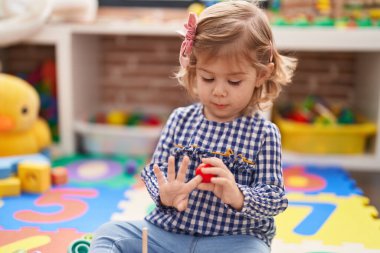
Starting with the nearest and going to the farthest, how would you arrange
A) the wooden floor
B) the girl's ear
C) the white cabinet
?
1. the girl's ear
2. the wooden floor
3. the white cabinet

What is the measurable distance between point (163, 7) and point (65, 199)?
1.15 m

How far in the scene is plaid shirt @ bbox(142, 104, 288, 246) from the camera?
0.95m

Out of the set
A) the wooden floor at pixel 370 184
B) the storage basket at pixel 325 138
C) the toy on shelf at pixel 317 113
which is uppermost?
the toy on shelf at pixel 317 113

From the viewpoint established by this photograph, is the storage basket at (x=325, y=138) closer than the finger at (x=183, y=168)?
No

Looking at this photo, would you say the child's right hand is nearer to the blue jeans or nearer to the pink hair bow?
the blue jeans

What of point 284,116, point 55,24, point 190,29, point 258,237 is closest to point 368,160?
point 284,116

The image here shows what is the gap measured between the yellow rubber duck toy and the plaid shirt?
0.83 metres

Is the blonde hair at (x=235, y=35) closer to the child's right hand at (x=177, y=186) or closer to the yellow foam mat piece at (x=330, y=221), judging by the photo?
the child's right hand at (x=177, y=186)

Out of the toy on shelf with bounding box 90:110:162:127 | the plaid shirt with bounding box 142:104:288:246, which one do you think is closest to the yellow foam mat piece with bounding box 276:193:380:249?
the plaid shirt with bounding box 142:104:288:246

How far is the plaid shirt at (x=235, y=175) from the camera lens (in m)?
0.95

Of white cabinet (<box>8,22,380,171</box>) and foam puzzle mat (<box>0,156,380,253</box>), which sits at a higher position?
white cabinet (<box>8,22,380,171</box>)

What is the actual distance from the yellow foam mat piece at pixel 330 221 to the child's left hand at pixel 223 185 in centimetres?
41

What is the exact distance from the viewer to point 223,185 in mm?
865

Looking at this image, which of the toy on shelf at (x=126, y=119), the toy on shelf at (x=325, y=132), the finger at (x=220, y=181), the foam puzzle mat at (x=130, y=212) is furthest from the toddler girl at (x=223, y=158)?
the toy on shelf at (x=126, y=119)
